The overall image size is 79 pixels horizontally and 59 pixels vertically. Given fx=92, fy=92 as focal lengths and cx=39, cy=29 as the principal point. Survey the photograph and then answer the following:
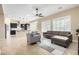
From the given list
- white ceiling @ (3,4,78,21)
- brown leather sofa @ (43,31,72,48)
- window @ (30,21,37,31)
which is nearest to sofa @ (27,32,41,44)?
window @ (30,21,37,31)

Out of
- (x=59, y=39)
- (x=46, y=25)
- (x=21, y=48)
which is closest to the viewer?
(x=21, y=48)

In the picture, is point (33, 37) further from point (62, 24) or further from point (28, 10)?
point (62, 24)

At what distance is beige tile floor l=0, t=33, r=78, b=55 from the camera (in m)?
2.33

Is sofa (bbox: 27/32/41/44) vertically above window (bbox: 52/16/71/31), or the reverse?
window (bbox: 52/16/71/31)

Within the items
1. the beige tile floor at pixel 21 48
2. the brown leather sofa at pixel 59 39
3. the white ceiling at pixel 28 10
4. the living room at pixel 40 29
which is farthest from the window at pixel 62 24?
the beige tile floor at pixel 21 48

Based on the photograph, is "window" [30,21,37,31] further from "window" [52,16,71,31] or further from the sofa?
"window" [52,16,71,31]

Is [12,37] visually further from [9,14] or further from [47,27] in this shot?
[47,27]

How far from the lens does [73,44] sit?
2344 millimetres

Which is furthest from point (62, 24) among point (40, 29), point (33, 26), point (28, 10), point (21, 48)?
point (21, 48)

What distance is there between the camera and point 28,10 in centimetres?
242

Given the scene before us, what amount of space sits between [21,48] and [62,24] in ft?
4.10

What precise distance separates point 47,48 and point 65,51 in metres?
0.46

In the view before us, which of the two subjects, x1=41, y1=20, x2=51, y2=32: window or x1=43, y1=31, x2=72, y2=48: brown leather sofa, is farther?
x1=41, y1=20, x2=51, y2=32: window

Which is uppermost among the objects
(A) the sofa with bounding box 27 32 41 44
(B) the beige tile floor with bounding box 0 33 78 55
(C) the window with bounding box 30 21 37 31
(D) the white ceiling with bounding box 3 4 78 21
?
(D) the white ceiling with bounding box 3 4 78 21
